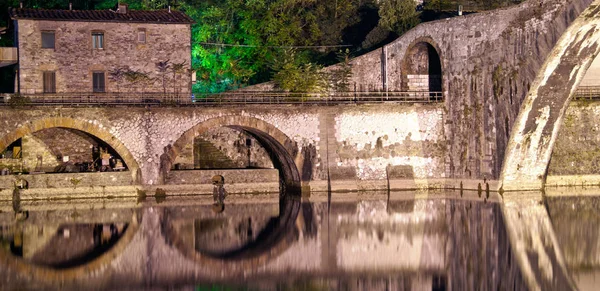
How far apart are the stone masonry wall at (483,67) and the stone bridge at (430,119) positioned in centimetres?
3

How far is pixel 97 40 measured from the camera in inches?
1412

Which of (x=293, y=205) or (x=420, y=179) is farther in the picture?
(x=420, y=179)

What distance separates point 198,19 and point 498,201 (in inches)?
681

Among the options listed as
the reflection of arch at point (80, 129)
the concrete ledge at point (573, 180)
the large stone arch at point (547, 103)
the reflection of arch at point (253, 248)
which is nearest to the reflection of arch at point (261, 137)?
the reflection of arch at point (80, 129)

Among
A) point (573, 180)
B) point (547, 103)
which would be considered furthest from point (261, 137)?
point (573, 180)

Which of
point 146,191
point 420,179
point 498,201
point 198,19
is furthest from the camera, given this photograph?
point 198,19

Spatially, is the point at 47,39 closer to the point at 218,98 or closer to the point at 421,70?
the point at 218,98

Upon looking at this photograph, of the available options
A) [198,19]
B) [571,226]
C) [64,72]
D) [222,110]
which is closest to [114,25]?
[64,72]

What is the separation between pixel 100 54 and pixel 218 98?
14.6 ft

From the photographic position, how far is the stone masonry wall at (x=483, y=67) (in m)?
32.0

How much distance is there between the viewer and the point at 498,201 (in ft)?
104

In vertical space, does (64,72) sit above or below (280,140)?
above

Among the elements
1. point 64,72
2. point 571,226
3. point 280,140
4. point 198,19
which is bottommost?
point 571,226

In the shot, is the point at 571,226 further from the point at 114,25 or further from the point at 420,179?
the point at 114,25
